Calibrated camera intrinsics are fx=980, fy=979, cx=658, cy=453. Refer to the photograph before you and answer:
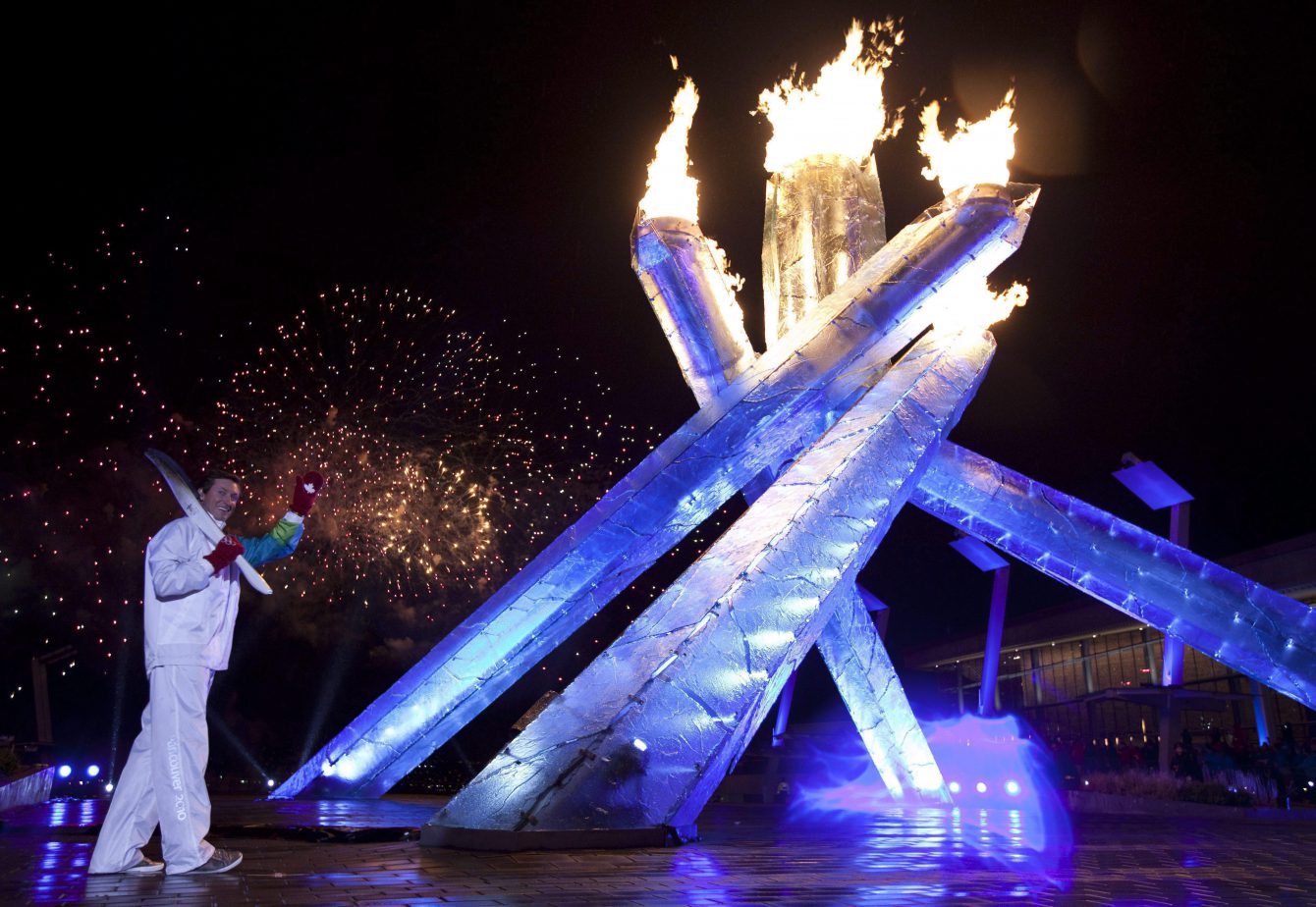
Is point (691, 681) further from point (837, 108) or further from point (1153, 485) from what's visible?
point (1153, 485)

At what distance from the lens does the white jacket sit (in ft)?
12.8

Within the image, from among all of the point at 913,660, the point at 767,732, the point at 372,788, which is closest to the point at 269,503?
the point at 372,788

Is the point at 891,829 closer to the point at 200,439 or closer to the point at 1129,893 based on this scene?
the point at 1129,893

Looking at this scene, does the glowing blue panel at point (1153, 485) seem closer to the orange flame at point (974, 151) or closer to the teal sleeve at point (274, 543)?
the orange flame at point (974, 151)

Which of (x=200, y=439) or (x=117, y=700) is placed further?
(x=117, y=700)

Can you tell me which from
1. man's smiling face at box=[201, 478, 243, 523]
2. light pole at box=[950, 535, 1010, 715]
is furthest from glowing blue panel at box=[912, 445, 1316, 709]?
light pole at box=[950, 535, 1010, 715]

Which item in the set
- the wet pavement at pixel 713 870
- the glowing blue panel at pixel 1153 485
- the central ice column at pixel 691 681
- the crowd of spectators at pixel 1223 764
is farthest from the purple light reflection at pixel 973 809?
the glowing blue panel at pixel 1153 485

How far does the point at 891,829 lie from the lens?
6.21 metres

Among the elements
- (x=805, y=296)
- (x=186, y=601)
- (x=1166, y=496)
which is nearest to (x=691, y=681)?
(x=186, y=601)

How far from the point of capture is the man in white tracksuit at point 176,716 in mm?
3791

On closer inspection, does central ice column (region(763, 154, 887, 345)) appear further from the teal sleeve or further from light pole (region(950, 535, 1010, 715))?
light pole (region(950, 535, 1010, 715))

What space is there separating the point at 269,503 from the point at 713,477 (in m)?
7.56

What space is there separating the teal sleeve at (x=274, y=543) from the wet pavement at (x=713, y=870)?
1.26 metres

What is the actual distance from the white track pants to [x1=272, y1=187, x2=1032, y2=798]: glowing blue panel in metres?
4.53
